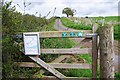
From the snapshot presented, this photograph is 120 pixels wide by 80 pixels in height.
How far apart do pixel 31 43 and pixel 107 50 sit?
66.0 inches

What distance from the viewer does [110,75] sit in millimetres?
5543

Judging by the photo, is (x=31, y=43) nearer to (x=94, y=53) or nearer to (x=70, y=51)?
(x=70, y=51)

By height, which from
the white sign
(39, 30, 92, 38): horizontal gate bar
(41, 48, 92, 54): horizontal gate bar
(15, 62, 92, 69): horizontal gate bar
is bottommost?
(15, 62, 92, 69): horizontal gate bar

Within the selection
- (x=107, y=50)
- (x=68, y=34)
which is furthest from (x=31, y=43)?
(x=107, y=50)

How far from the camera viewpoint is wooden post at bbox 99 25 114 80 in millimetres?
5496

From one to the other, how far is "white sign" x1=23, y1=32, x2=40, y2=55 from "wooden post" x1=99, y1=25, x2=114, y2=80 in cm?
141

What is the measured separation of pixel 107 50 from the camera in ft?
18.0

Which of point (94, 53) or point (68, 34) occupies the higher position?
point (68, 34)

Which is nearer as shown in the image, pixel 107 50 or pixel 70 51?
pixel 107 50

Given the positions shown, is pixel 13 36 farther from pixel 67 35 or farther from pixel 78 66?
pixel 78 66

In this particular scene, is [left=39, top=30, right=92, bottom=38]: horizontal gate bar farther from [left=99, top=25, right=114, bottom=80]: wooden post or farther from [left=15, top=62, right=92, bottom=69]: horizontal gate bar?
[left=15, top=62, right=92, bottom=69]: horizontal gate bar

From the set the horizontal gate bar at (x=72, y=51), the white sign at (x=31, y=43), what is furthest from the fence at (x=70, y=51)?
the white sign at (x=31, y=43)

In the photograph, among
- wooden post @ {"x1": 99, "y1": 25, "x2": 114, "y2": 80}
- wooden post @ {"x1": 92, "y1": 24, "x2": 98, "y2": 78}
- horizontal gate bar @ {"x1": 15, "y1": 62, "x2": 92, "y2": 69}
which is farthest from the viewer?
horizontal gate bar @ {"x1": 15, "y1": 62, "x2": 92, "y2": 69}

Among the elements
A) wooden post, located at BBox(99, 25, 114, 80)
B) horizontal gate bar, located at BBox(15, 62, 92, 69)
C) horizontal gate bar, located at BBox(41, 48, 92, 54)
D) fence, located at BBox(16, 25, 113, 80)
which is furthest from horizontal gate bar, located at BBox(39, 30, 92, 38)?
horizontal gate bar, located at BBox(15, 62, 92, 69)
